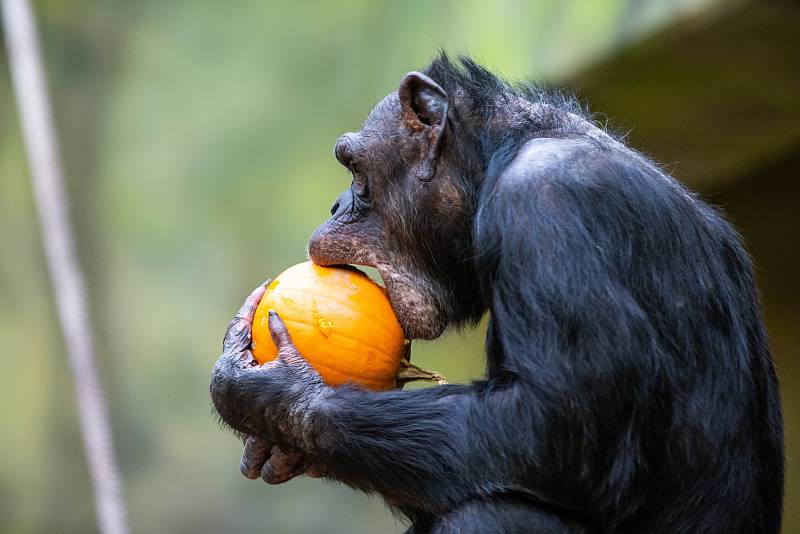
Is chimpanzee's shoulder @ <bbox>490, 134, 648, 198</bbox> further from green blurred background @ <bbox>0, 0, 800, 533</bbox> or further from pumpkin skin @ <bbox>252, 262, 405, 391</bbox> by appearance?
green blurred background @ <bbox>0, 0, 800, 533</bbox>

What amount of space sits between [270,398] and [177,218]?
5.98m

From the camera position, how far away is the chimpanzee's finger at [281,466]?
3494 mm

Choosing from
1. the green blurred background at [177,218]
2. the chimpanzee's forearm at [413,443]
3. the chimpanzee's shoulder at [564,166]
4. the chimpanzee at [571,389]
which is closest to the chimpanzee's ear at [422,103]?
the chimpanzee at [571,389]

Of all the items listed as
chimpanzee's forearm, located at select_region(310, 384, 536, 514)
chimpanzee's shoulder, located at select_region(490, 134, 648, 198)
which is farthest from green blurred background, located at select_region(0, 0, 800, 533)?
chimpanzee's forearm, located at select_region(310, 384, 536, 514)

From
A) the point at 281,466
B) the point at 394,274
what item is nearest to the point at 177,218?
the point at 394,274

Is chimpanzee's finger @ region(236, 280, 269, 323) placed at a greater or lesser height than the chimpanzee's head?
lesser

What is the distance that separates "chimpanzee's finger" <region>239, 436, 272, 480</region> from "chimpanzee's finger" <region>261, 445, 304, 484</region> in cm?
2

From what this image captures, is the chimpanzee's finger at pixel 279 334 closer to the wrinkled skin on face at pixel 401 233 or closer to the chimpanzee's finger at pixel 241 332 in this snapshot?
the wrinkled skin on face at pixel 401 233

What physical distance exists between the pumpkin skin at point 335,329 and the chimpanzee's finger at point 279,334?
0.8 inches

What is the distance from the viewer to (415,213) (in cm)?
362

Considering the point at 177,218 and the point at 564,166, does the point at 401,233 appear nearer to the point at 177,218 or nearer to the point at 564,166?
the point at 564,166

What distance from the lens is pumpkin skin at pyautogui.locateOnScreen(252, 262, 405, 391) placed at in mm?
3383

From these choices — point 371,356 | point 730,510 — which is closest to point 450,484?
point 371,356

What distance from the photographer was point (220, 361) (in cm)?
347
